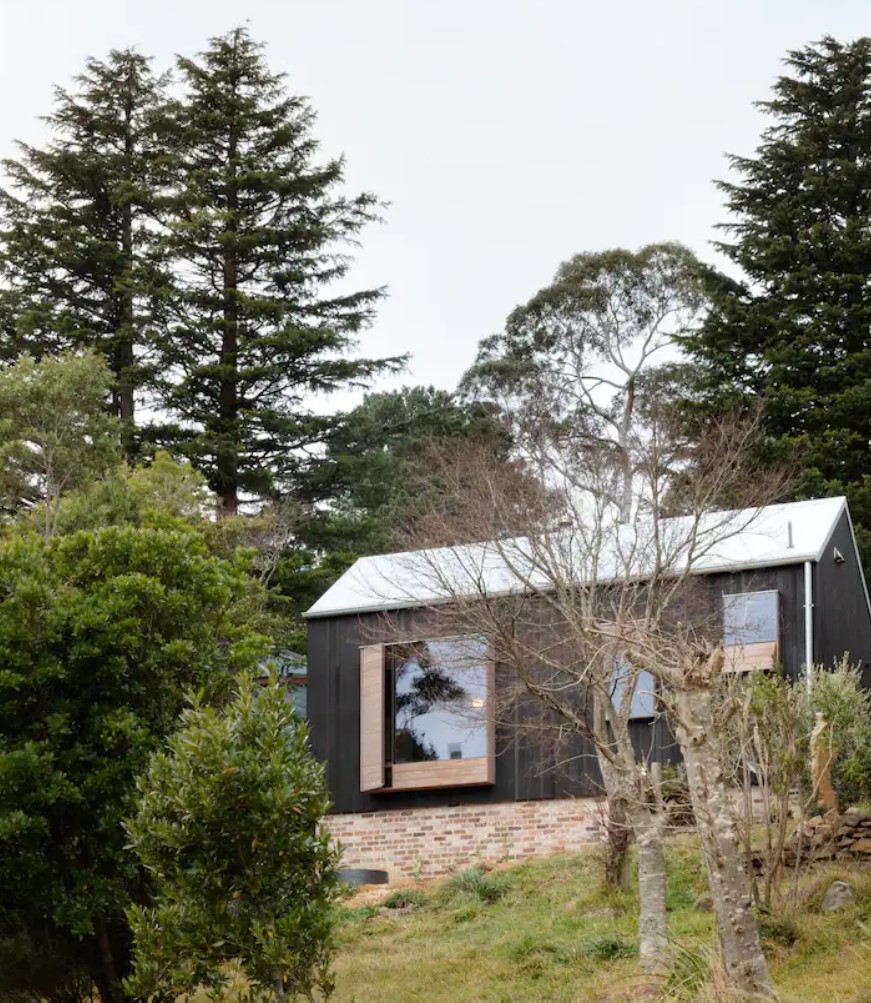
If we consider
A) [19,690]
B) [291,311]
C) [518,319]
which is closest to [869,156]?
[518,319]

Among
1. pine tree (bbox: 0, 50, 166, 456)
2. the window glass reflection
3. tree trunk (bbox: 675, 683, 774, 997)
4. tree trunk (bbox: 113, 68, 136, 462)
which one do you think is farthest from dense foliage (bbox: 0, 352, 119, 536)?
tree trunk (bbox: 675, 683, 774, 997)

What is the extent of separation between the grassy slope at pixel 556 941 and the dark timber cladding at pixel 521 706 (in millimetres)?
1372

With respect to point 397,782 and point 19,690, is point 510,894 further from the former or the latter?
point 19,690

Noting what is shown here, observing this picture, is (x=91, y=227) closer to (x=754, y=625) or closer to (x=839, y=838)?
(x=754, y=625)

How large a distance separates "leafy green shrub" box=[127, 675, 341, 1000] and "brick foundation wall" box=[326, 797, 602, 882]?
6844 millimetres

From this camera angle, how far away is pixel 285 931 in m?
9.49

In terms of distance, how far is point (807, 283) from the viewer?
25.0 meters

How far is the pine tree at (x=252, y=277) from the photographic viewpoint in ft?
88.5

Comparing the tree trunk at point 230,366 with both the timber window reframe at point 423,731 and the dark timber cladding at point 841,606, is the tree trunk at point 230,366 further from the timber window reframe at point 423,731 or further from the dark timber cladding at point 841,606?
the dark timber cladding at point 841,606

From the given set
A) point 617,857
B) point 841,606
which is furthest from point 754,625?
point 617,857

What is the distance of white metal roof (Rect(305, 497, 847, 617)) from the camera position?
14281 millimetres

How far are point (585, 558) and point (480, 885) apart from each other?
372 centimetres

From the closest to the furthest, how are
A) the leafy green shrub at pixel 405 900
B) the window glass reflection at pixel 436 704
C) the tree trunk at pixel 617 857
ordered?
the tree trunk at pixel 617 857 → the leafy green shrub at pixel 405 900 → the window glass reflection at pixel 436 704

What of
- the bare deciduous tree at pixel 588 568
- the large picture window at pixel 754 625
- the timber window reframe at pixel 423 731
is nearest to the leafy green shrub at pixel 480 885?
the timber window reframe at pixel 423 731
